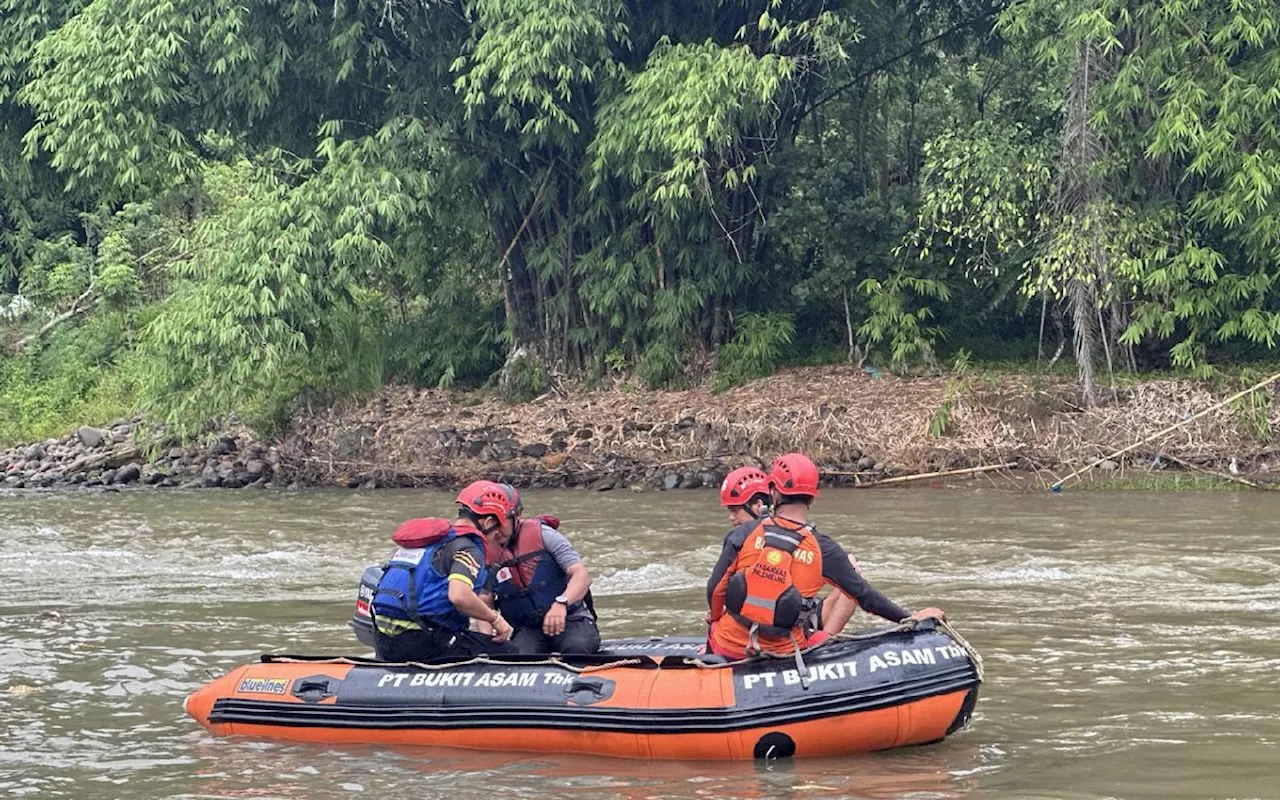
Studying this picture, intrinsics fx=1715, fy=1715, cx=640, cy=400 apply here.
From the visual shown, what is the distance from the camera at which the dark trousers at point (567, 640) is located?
895cm

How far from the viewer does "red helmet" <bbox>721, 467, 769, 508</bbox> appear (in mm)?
8055

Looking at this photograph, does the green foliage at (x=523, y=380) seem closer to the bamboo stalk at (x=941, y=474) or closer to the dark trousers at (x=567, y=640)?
the bamboo stalk at (x=941, y=474)

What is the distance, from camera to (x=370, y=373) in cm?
2269

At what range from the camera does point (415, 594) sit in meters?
8.64

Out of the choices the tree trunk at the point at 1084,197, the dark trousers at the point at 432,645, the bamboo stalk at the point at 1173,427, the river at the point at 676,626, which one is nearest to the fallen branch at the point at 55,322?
the river at the point at 676,626

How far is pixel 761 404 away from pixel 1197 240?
5.25 meters

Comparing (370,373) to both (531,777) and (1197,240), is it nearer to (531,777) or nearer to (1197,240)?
(1197,240)

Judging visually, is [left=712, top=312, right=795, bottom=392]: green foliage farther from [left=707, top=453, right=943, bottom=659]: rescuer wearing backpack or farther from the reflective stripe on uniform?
[left=707, top=453, right=943, bottom=659]: rescuer wearing backpack

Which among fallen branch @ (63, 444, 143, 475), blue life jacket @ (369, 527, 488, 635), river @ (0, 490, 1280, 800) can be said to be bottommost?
river @ (0, 490, 1280, 800)

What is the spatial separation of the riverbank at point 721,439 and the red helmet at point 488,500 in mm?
10625

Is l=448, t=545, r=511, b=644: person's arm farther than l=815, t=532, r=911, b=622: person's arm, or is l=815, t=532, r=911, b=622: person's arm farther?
l=448, t=545, r=511, b=644: person's arm

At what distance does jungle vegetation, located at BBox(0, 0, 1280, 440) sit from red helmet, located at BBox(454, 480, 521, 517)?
10102 millimetres

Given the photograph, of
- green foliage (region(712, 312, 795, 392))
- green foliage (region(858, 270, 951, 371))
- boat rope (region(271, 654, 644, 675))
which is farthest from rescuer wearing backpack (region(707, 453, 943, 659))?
green foliage (region(712, 312, 795, 392))

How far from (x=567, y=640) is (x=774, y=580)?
154 cm
